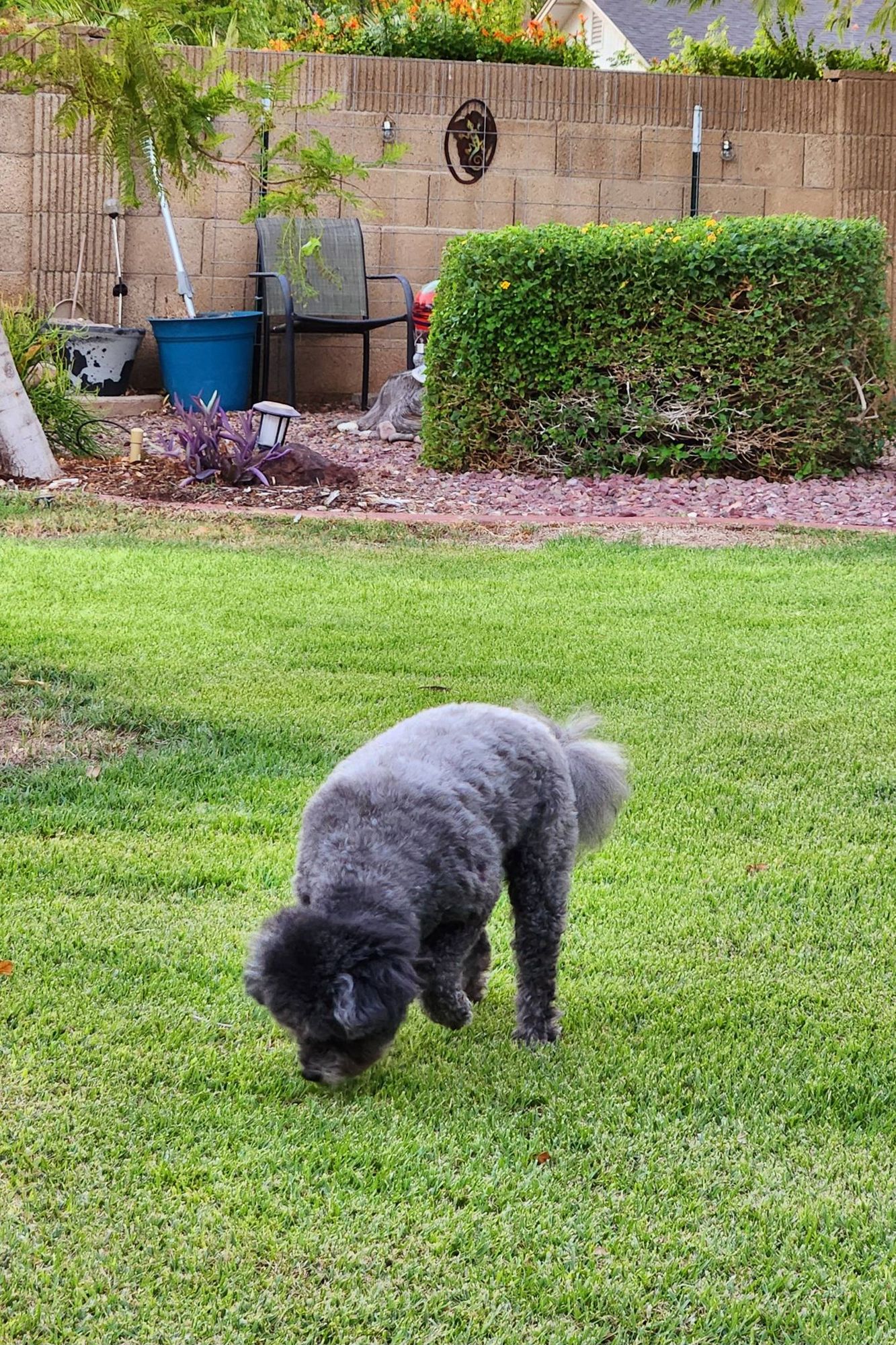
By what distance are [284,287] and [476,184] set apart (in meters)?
2.47

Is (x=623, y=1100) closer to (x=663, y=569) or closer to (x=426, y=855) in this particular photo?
(x=426, y=855)

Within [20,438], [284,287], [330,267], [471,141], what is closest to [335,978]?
[20,438]

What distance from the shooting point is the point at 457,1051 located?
2.96 m

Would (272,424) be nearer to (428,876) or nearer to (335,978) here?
(428,876)

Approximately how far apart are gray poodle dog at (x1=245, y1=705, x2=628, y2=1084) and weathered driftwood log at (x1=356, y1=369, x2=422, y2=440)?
853 centimetres

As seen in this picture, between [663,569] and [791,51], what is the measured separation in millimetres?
8164

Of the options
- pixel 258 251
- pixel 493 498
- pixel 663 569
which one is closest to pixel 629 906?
pixel 663 569

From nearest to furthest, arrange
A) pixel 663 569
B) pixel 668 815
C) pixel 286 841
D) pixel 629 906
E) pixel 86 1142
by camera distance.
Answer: pixel 86 1142 → pixel 629 906 → pixel 286 841 → pixel 668 815 → pixel 663 569

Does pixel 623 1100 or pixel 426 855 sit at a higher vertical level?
pixel 426 855

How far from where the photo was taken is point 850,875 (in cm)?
379

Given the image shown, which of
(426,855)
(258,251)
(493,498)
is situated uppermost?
(258,251)

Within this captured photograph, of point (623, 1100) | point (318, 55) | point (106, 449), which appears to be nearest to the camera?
point (623, 1100)

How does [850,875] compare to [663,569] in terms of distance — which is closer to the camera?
[850,875]

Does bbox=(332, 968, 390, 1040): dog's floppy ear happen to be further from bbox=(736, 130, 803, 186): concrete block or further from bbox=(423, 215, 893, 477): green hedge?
bbox=(736, 130, 803, 186): concrete block
